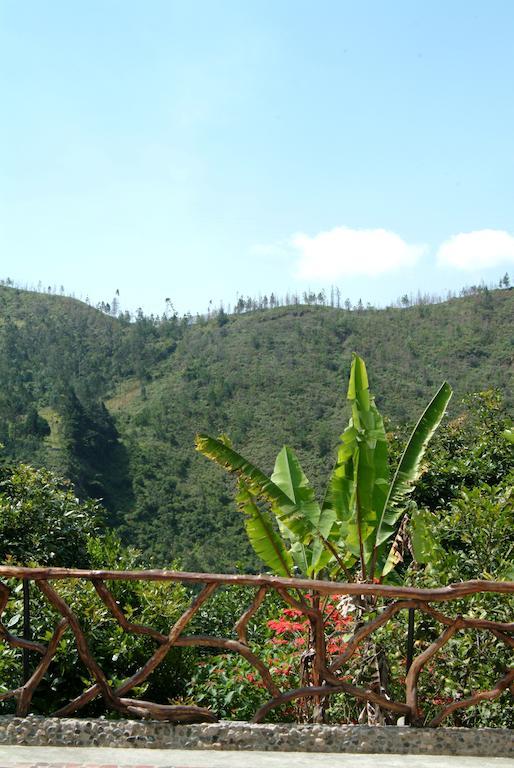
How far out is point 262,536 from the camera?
239 inches

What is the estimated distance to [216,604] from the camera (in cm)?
803

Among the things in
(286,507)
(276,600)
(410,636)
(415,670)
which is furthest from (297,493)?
(415,670)

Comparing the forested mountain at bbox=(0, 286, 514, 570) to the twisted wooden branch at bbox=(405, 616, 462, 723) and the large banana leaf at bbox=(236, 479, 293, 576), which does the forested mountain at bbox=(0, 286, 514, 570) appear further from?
the twisted wooden branch at bbox=(405, 616, 462, 723)

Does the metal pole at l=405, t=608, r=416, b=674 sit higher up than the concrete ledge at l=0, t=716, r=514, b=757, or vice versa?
the metal pole at l=405, t=608, r=416, b=674

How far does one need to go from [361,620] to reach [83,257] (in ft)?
61.4

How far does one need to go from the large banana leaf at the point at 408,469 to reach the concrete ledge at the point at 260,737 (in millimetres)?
2385

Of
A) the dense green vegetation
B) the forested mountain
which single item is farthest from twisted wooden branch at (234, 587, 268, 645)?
the forested mountain

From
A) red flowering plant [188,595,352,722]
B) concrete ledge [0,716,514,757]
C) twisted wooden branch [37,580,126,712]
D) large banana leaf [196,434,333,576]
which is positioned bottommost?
red flowering plant [188,595,352,722]

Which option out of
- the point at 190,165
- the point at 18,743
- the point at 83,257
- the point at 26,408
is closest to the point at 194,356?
the point at 26,408

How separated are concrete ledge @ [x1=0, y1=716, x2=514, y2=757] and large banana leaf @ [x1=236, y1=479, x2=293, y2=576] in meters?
2.53

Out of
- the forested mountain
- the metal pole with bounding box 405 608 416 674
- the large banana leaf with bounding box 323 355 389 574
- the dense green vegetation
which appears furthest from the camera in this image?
the forested mountain

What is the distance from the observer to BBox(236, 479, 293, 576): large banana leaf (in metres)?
6.04

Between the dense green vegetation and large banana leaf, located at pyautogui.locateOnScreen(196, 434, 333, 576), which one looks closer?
the dense green vegetation

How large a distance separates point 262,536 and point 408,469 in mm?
1295
